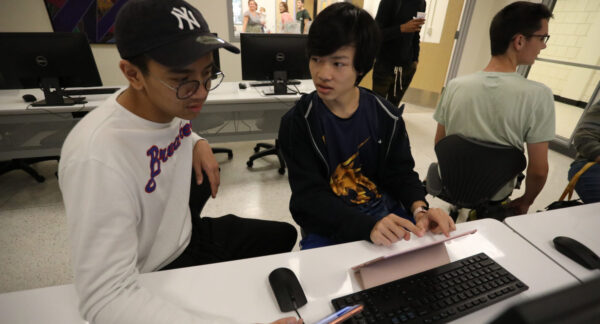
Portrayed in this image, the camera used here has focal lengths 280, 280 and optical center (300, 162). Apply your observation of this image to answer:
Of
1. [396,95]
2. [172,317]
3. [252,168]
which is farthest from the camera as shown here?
[396,95]

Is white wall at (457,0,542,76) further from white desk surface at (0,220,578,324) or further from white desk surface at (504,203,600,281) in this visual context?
white desk surface at (0,220,578,324)

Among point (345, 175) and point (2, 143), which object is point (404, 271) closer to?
point (345, 175)

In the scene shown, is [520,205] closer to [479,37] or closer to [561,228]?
[561,228]

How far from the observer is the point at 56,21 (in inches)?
127

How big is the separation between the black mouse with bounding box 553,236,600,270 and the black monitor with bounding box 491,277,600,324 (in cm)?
79

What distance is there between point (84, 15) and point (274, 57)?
2667 mm

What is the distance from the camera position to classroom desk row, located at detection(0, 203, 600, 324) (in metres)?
0.62

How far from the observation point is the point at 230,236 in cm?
116

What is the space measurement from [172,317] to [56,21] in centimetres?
418

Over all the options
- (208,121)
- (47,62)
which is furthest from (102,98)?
(208,121)

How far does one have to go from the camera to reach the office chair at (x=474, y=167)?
4.01ft

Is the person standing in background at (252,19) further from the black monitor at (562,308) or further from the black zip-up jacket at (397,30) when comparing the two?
the black monitor at (562,308)

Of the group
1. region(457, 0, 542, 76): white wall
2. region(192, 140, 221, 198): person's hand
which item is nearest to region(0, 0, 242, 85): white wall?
region(192, 140, 221, 198): person's hand

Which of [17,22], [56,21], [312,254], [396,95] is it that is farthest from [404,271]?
[17,22]
